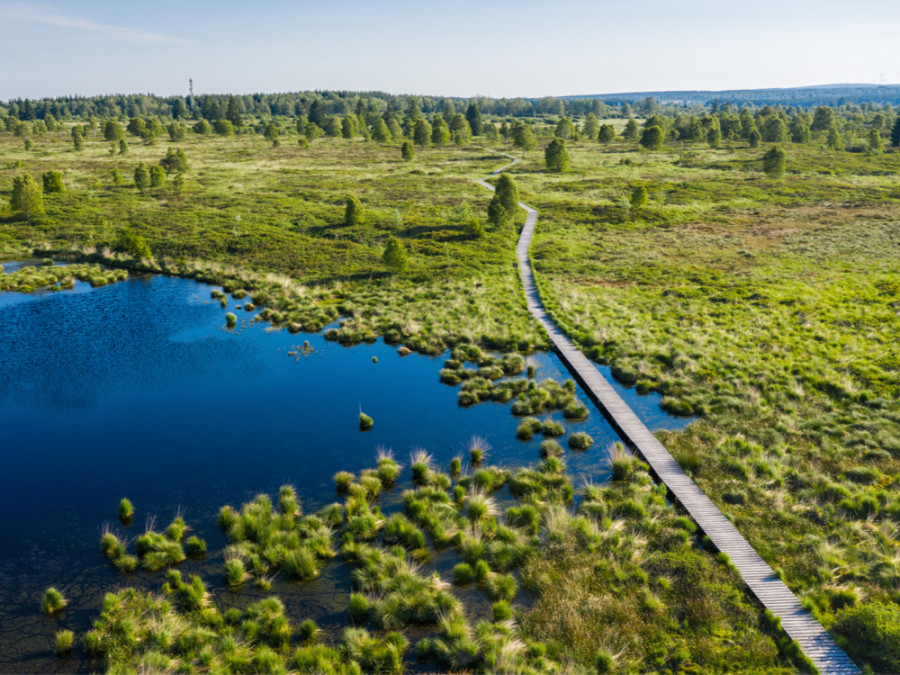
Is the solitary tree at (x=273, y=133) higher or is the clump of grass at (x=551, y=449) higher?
the solitary tree at (x=273, y=133)

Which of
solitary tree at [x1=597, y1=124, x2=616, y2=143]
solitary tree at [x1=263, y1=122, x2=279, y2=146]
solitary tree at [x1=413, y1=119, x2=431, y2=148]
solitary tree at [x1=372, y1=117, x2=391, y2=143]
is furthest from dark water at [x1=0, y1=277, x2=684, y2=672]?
solitary tree at [x1=597, y1=124, x2=616, y2=143]

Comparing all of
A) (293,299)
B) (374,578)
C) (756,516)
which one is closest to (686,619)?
(756,516)

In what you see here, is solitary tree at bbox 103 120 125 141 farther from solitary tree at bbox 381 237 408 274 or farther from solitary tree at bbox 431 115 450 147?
solitary tree at bbox 381 237 408 274

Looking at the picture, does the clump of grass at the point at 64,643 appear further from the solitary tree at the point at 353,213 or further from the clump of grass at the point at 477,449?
the solitary tree at the point at 353,213

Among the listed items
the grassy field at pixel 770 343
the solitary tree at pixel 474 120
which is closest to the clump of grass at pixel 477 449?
the grassy field at pixel 770 343

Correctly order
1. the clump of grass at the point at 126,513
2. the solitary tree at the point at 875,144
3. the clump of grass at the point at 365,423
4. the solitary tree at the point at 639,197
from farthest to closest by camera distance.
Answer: the solitary tree at the point at 875,144 < the solitary tree at the point at 639,197 < the clump of grass at the point at 365,423 < the clump of grass at the point at 126,513

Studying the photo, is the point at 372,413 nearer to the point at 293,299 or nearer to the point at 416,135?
the point at 293,299

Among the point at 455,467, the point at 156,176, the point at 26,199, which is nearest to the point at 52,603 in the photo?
the point at 455,467
